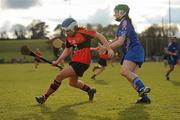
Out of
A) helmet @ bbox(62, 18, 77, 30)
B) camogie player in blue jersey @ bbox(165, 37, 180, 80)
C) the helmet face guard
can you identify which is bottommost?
camogie player in blue jersey @ bbox(165, 37, 180, 80)

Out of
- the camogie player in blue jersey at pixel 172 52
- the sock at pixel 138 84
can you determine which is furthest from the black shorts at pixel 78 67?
the camogie player in blue jersey at pixel 172 52

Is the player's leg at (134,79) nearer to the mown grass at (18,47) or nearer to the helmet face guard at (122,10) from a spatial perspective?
the helmet face guard at (122,10)

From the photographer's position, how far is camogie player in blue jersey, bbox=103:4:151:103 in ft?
35.7

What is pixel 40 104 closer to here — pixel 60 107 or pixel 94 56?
pixel 60 107

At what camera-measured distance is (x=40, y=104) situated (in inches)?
442

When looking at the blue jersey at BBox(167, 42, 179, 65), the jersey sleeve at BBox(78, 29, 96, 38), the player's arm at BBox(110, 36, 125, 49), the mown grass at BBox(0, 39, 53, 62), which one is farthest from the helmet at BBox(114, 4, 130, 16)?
the mown grass at BBox(0, 39, 53, 62)

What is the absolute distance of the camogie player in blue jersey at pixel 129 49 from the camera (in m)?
10.9

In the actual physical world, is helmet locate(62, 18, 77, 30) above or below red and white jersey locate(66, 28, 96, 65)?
above

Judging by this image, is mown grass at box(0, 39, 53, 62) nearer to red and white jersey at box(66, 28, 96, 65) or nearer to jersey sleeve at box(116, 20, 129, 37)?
red and white jersey at box(66, 28, 96, 65)

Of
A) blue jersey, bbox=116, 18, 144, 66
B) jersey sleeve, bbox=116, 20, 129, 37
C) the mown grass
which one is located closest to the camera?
jersey sleeve, bbox=116, 20, 129, 37

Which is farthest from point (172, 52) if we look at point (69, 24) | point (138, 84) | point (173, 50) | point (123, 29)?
point (69, 24)

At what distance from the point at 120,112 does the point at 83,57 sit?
2.22 meters

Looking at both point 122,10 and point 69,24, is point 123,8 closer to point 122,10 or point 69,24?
point 122,10

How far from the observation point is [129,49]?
1108 centimetres
